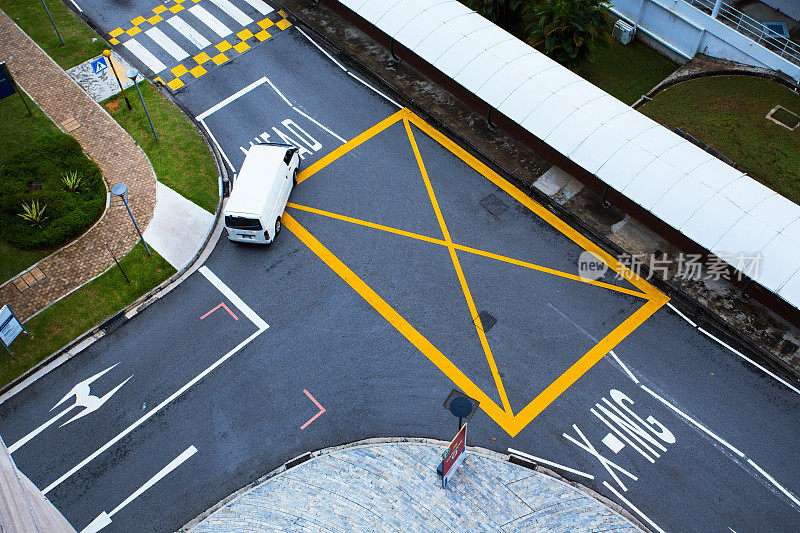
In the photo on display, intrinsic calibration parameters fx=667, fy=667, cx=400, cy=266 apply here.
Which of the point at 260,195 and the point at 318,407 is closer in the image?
the point at 318,407

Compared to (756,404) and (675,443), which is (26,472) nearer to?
(675,443)

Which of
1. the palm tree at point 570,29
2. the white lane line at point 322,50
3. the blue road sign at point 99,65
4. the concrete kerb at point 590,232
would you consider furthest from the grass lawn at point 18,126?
the palm tree at point 570,29

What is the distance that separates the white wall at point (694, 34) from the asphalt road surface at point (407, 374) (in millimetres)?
11774

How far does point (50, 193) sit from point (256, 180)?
323 inches

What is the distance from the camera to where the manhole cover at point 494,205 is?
25.4 m

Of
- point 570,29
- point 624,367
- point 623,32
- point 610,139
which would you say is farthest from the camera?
point 623,32

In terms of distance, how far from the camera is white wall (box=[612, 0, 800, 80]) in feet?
94.4

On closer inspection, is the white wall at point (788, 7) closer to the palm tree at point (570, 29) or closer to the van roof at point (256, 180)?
the palm tree at point (570, 29)

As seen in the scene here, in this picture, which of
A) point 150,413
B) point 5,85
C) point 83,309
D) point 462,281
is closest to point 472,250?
point 462,281

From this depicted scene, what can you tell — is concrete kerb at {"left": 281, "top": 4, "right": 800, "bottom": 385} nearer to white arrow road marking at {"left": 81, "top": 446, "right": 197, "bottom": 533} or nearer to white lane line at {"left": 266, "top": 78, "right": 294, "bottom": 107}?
white lane line at {"left": 266, "top": 78, "right": 294, "bottom": 107}

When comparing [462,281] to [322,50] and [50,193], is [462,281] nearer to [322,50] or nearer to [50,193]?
[322,50]

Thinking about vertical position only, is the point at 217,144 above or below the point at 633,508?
above

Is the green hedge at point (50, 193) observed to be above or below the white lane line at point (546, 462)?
below

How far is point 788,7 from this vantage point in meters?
30.5
